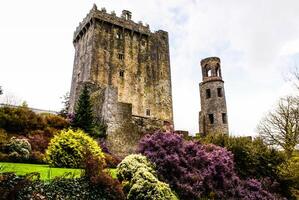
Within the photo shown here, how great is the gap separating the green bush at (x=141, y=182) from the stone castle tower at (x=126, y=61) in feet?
62.4

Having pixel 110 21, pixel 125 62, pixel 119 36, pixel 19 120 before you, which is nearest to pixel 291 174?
pixel 19 120

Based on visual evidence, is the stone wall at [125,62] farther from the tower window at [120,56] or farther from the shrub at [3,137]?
the shrub at [3,137]

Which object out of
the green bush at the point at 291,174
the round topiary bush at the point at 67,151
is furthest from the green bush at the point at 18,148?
the green bush at the point at 291,174

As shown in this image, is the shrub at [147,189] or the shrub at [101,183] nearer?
the shrub at [101,183]

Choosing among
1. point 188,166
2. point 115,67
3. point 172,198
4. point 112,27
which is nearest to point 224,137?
point 188,166

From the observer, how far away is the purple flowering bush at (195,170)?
54.2 feet

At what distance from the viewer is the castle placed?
37719 mm

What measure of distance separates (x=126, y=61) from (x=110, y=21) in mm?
5224

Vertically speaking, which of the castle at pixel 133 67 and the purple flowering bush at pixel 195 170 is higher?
the castle at pixel 133 67

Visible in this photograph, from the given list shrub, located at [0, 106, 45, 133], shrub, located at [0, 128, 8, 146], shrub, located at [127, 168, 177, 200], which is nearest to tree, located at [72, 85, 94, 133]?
shrub, located at [0, 106, 45, 133]

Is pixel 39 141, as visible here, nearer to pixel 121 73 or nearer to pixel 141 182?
pixel 141 182

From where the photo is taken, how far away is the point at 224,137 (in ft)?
76.4

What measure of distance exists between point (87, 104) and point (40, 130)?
398 centimetres

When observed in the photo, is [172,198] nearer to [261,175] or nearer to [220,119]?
[261,175]
